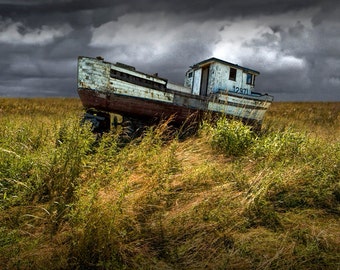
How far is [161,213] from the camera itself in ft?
11.5

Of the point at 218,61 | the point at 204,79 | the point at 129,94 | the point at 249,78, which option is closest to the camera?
the point at 129,94

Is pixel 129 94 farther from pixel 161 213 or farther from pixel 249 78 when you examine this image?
pixel 249 78

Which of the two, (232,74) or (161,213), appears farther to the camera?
(232,74)

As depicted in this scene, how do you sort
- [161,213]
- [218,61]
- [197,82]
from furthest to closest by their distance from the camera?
1. [197,82]
2. [218,61]
3. [161,213]

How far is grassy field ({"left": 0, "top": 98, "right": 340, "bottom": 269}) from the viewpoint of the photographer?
274 cm

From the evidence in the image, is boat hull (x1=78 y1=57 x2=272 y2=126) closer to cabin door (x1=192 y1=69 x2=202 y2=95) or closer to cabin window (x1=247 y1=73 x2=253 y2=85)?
cabin door (x1=192 y1=69 x2=202 y2=95)

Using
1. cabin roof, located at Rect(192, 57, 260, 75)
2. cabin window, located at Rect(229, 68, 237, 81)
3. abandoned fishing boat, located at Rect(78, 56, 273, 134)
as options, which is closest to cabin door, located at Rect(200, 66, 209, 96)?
cabin roof, located at Rect(192, 57, 260, 75)

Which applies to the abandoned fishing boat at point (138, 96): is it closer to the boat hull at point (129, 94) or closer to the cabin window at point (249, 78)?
the boat hull at point (129, 94)

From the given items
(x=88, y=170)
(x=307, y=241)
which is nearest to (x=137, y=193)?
(x=88, y=170)

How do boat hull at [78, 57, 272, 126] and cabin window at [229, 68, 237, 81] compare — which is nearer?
boat hull at [78, 57, 272, 126]

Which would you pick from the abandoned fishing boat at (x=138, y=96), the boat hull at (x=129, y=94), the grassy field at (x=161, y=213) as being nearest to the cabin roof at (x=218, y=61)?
the abandoned fishing boat at (x=138, y=96)

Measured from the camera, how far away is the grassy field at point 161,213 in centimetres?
274

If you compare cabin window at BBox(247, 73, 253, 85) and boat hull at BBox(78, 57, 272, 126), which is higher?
cabin window at BBox(247, 73, 253, 85)

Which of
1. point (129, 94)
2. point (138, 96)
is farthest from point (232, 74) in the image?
point (129, 94)
